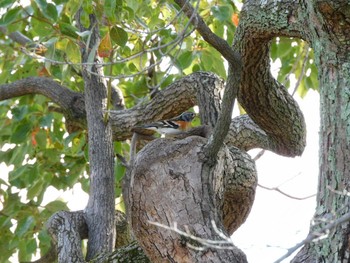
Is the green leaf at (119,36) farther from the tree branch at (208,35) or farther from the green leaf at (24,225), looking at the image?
the green leaf at (24,225)

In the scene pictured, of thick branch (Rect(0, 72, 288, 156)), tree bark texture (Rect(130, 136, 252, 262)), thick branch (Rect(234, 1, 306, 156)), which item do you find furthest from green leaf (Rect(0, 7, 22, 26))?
thick branch (Rect(234, 1, 306, 156))

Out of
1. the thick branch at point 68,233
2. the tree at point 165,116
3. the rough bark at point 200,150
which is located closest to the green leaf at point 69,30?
the tree at point 165,116

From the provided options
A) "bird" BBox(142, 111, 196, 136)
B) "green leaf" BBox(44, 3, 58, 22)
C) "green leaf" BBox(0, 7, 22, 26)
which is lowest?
"bird" BBox(142, 111, 196, 136)

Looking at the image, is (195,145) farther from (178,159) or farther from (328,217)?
(328,217)

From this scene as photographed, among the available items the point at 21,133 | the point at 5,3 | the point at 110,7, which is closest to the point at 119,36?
the point at 110,7

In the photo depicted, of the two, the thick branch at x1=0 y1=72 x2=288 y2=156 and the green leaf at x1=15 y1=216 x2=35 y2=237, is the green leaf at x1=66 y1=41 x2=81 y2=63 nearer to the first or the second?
the thick branch at x1=0 y1=72 x2=288 y2=156

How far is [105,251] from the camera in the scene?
5.84m

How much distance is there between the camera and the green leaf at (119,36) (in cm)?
549

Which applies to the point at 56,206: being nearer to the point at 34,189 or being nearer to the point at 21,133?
the point at 34,189

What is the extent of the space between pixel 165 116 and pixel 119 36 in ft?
3.90

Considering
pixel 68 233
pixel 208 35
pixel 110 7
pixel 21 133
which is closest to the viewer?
pixel 208 35

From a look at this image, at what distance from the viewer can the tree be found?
418 cm

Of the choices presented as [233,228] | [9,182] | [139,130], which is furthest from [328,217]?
[9,182]

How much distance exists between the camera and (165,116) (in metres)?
6.57
